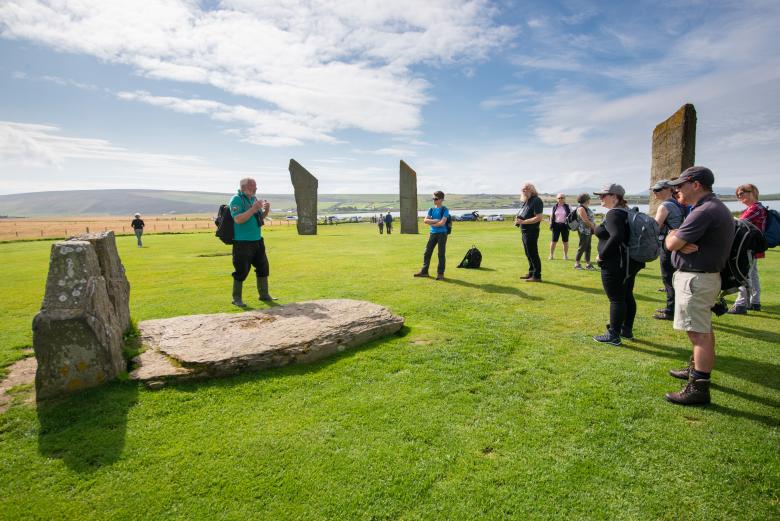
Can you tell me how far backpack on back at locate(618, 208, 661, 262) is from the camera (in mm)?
5297

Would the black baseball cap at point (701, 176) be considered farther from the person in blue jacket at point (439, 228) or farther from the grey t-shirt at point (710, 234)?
the person in blue jacket at point (439, 228)

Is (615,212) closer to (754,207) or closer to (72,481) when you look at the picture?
(754,207)

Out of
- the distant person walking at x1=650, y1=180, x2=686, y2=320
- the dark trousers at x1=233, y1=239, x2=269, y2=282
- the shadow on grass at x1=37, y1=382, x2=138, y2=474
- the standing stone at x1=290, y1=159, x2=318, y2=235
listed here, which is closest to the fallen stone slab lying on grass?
the shadow on grass at x1=37, y1=382, x2=138, y2=474

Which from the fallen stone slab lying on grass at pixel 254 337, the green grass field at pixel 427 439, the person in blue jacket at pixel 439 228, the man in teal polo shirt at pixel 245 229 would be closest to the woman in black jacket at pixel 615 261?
the green grass field at pixel 427 439

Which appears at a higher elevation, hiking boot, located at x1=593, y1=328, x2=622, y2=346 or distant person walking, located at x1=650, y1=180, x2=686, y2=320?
distant person walking, located at x1=650, y1=180, x2=686, y2=320

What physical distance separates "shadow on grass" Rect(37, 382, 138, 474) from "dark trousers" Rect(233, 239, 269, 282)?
11.9 ft

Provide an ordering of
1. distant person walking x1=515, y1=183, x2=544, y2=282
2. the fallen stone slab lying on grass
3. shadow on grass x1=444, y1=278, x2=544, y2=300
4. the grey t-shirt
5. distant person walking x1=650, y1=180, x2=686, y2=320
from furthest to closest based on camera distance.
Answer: distant person walking x1=515, y1=183, x2=544, y2=282
shadow on grass x1=444, y1=278, x2=544, y2=300
distant person walking x1=650, y1=180, x2=686, y2=320
the fallen stone slab lying on grass
the grey t-shirt

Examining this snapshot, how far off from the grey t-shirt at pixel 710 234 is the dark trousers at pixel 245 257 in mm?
6679

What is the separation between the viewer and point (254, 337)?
5.04 metres

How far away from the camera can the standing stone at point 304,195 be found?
3017 cm

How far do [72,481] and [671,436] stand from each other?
16.2ft

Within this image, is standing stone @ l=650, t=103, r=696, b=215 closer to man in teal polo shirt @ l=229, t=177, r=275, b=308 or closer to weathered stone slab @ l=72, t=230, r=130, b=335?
man in teal polo shirt @ l=229, t=177, r=275, b=308

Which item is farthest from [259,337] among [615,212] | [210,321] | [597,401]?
[615,212]

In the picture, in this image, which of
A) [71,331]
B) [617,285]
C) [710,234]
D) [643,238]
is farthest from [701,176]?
[71,331]
